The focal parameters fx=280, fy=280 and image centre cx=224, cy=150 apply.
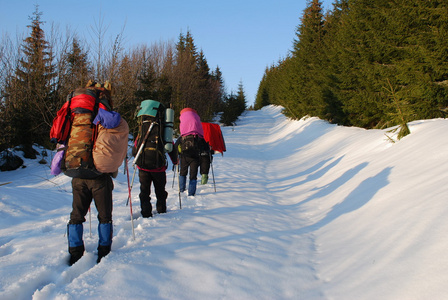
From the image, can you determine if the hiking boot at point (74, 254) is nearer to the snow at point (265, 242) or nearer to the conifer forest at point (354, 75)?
the snow at point (265, 242)

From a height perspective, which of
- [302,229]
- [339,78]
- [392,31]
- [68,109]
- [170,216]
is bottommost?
[302,229]

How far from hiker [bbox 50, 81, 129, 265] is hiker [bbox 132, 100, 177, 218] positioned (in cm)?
133

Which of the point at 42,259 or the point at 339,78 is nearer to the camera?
the point at 42,259

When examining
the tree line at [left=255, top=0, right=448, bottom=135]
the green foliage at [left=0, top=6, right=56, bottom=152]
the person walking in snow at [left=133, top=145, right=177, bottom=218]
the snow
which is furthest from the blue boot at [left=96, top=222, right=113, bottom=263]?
the green foliage at [left=0, top=6, right=56, bottom=152]

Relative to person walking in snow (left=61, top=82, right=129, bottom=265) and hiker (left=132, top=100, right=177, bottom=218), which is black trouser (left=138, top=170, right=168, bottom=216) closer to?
hiker (left=132, top=100, right=177, bottom=218)

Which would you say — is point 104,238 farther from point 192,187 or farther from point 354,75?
point 354,75

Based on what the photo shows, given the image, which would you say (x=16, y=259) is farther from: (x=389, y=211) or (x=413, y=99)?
(x=413, y=99)

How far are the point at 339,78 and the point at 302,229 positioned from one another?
41.8ft

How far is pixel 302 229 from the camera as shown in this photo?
471 cm

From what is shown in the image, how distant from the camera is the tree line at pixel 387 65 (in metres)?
8.66

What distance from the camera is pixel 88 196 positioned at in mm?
3182

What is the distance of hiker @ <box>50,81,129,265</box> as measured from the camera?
304 centimetres

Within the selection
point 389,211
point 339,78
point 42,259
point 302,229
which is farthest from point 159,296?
point 339,78

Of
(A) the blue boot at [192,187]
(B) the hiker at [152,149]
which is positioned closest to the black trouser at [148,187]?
(B) the hiker at [152,149]
